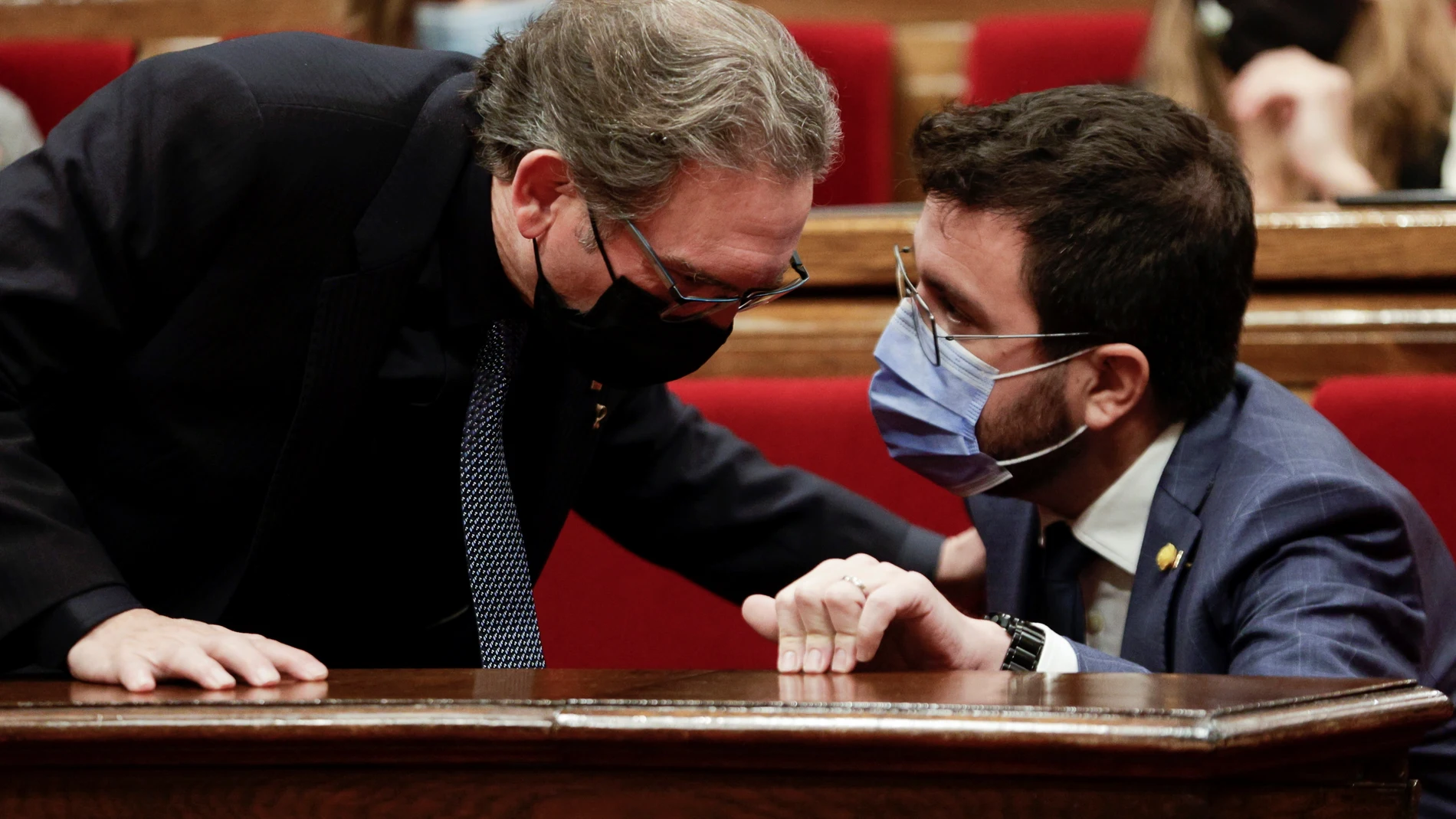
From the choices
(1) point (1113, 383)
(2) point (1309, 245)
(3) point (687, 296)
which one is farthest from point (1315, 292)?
(3) point (687, 296)

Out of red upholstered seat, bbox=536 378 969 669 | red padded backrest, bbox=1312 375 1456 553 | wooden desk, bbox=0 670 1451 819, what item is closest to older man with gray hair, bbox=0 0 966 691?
wooden desk, bbox=0 670 1451 819

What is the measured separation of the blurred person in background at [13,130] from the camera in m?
2.77

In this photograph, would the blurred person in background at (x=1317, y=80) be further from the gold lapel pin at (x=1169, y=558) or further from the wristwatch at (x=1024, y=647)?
the wristwatch at (x=1024, y=647)

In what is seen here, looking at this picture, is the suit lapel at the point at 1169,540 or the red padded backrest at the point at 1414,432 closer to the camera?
the suit lapel at the point at 1169,540

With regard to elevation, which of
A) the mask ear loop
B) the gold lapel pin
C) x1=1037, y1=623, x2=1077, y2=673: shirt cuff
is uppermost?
the mask ear loop

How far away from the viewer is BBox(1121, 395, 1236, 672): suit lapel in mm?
1376

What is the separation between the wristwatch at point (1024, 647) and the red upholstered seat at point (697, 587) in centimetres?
68

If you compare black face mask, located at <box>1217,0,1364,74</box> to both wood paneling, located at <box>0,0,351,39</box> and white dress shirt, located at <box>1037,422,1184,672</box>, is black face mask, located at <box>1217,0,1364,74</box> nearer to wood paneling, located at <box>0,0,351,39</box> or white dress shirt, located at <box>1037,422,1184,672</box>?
white dress shirt, located at <box>1037,422,1184,672</box>

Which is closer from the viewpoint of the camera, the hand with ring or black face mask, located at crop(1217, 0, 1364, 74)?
the hand with ring

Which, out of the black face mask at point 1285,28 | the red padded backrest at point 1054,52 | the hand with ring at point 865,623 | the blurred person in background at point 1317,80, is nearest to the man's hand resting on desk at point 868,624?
the hand with ring at point 865,623

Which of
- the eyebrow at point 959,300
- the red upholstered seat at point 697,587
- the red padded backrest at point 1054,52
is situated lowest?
the red upholstered seat at point 697,587

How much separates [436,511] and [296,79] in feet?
1.50

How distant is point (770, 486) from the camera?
1.75m

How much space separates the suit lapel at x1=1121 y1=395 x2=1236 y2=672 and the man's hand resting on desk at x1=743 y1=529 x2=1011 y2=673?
0.69ft
